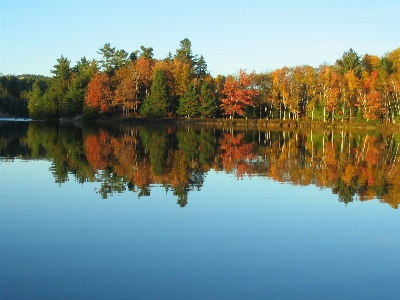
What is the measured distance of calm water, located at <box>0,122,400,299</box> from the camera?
7.88 metres

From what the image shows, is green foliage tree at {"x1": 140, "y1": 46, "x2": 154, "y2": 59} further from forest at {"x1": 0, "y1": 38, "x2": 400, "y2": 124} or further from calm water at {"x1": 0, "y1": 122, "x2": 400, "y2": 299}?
calm water at {"x1": 0, "y1": 122, "x2": 400, "y2": 299}

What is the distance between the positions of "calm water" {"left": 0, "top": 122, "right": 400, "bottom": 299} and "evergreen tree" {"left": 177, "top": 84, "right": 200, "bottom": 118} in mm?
54954

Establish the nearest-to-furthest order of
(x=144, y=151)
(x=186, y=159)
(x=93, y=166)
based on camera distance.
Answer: (x=93, y=166) → (x=186, y=159) → (x=144, y=151)

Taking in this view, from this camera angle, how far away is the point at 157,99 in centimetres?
7519

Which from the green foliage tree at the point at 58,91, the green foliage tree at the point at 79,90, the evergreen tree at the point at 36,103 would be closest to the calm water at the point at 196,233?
the green foliage tree at the point at 79,90

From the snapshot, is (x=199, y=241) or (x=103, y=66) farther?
(x=103, y=66)

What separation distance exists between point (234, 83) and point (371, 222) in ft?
218

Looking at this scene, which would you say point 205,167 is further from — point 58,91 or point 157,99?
point 58,91

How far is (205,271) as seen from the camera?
847 centimetres

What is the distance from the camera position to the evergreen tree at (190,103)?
7581cm

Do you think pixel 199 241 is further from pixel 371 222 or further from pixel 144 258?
pixel 371 222

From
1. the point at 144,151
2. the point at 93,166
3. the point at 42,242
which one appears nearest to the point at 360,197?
the point at 42,242

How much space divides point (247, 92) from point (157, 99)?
1430 cm

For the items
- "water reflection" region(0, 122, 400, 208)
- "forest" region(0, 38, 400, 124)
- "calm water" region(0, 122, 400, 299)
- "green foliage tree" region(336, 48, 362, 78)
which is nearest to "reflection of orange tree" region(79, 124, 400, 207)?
"water reflection" region(0, 122, 400, 208)
